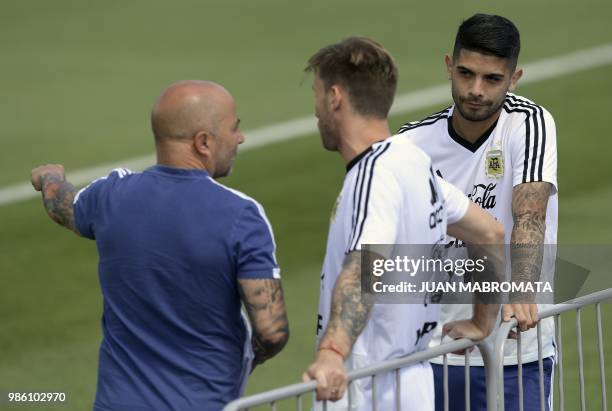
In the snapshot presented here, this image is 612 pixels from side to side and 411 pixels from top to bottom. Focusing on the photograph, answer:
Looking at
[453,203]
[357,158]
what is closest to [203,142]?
[357,158]

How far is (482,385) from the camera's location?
703 cm

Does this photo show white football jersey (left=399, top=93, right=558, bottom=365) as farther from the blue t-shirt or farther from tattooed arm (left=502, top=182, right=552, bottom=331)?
the blue t-shirt

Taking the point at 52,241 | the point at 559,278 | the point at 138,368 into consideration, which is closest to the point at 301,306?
the point at 52,241

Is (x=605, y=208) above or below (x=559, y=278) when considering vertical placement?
above

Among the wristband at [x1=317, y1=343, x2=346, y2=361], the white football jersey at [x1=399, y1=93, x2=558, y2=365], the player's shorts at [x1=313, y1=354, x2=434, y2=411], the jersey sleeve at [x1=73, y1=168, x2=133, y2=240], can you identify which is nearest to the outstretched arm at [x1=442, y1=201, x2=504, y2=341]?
the player's shorts at [x1=313, y1=354, x2=434, y2=411]

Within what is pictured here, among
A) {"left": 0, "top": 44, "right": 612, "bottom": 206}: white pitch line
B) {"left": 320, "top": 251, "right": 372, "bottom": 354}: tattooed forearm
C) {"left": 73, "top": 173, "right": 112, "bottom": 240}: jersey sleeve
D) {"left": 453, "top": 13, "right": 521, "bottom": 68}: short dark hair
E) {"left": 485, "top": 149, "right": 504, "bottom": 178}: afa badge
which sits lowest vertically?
{"left": 320, "top": 251, "right": 372, "bottom": 354}: tattooed forearm

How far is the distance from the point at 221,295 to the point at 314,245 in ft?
23.9

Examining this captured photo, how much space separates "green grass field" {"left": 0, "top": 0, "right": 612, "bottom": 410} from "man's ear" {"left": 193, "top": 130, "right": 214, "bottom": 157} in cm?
421

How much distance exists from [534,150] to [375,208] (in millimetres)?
1823

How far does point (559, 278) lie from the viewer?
294 inches

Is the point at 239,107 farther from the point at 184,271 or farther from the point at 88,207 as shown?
the point at 184,271

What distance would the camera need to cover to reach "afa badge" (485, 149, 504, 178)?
7.00 m

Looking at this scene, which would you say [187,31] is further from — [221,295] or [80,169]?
[221,295]

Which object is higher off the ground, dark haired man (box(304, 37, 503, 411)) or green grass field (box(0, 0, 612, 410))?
green grass field (box(0, 0, 612, 410))
